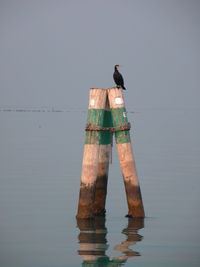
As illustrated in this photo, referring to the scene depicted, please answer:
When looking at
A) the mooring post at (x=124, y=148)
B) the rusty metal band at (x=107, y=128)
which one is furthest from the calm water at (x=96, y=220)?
the rusty metal band at (x=107, y=128)

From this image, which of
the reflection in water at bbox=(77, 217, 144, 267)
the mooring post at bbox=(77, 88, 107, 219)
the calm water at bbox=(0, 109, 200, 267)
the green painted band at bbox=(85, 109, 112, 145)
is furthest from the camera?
the green painted band at bbox=(85, 109, 112, 145)

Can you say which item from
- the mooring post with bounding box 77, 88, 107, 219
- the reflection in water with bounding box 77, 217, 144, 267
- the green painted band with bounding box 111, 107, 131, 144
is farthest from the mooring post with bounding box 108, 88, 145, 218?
the reflection in water with bounding box 77, 217, 144, 267

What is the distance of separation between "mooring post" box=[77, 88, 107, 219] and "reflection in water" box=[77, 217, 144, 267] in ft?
1.40

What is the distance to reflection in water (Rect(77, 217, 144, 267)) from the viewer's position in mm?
13234

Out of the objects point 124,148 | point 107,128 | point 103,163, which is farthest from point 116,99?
point 103,163

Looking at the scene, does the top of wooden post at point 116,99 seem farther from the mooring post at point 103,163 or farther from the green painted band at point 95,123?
the mooring post at point 103,163

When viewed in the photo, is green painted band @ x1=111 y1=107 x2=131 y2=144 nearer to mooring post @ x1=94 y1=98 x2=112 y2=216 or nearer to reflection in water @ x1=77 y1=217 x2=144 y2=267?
mooring post @ x1=94 y1=98 x2=112 y2=216

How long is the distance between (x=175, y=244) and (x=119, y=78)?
705 centimetres

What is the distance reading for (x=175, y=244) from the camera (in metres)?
14.7

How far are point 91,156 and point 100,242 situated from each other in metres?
2.25

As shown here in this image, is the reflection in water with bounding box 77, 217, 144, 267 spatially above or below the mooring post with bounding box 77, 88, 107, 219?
below

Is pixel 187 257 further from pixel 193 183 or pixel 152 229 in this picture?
pixel 193 183

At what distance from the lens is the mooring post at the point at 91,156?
1612cm

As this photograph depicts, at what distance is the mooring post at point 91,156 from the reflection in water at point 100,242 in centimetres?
43
